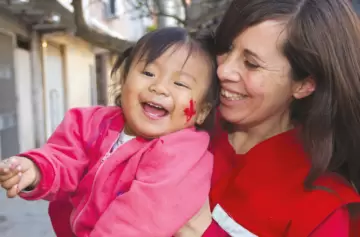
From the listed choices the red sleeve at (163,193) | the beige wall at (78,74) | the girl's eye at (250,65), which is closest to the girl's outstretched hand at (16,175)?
the red sleeve at (163,193)

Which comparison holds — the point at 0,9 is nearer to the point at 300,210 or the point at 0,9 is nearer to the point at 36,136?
the point at 36,136

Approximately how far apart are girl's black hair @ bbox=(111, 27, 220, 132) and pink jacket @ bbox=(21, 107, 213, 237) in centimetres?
12

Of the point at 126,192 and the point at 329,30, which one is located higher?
the point at 329,30

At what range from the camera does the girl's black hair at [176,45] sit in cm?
168

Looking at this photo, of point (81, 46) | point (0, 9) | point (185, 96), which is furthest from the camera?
point (81, 46)

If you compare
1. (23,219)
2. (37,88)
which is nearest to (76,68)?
(37,88)

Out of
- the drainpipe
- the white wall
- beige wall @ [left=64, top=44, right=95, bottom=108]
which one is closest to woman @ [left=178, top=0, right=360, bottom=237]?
the white wall

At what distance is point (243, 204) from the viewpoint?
1.53 m

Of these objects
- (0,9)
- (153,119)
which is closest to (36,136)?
(0,9)

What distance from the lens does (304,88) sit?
5.24 ft

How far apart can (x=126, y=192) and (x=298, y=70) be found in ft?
2.07

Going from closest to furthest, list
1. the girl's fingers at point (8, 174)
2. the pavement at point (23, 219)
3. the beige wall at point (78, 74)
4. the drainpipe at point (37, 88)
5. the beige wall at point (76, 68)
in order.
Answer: the girl's fingers at point (8, 174), the pavement at point (23, 219), the drainpipe at point (37, 88), the beige wall at point (76, 68), the beige wall at point (78, 74)

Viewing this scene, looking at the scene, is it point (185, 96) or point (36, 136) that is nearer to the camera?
point (185, 96)

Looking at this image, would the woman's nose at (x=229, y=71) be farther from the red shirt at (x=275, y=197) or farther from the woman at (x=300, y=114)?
the red shirt at (x=275, y=197)
